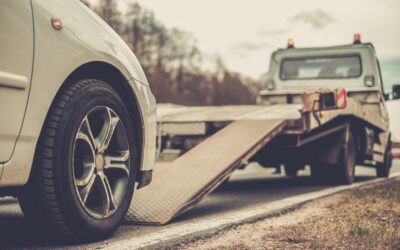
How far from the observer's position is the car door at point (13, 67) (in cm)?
291

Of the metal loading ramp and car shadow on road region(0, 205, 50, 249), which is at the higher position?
the metal loading ramp

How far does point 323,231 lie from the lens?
3.98m

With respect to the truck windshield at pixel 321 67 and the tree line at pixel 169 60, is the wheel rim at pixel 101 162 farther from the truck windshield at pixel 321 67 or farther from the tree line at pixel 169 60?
the tree line at pixel 169 60

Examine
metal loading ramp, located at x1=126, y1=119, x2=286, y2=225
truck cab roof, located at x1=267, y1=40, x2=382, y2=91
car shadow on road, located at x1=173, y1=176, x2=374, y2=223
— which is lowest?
car shadow on road, located at x1=173, y1=176, x2=374, y2=223

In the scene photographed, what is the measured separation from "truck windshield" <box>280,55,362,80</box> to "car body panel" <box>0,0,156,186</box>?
7.35 metres

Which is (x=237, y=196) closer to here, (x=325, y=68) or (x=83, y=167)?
(x=83, y=167)

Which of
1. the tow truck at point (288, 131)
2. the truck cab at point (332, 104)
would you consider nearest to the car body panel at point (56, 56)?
the tow truck at point (288, 131)

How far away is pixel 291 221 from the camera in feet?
15.4

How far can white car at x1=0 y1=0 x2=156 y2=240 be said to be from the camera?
2986mm

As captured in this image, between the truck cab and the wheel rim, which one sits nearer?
the wheel rim

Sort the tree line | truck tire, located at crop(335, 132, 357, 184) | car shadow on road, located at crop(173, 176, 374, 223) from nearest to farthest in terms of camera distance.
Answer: car shadow on road, located at crop(173, 176, 374, 223) → truck tire, located at crop(335, 132, 357, 184) → the tree line

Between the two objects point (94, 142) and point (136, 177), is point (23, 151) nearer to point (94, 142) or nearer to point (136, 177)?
point (94, 142)

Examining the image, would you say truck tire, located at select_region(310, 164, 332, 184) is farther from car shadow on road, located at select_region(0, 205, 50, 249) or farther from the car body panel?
the car body panel

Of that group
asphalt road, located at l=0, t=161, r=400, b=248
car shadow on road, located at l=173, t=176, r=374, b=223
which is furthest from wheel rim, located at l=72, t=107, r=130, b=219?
car shadow on road, located at l=173, t=176, r=374, b=223
